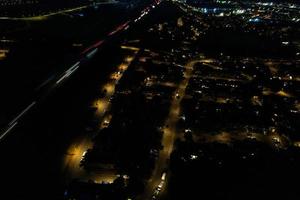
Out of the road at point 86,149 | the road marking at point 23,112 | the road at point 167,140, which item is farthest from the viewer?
the road marking at point 23,112

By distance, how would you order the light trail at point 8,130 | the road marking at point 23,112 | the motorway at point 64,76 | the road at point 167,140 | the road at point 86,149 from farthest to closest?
the road marking at point 23,112 < the motorway at point 64,76 < the light trail at point 8,130 < the road at point 86,149 < the road at point 167,140

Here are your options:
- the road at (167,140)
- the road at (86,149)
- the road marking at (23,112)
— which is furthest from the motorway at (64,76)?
the road at (167,140)

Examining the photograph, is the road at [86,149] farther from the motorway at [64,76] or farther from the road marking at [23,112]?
the road marking at [23,112]

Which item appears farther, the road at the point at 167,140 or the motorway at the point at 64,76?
the motorway at the point at 64,76

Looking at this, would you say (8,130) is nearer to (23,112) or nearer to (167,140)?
(23,112)

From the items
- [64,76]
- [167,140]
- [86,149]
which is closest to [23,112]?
[86,149]

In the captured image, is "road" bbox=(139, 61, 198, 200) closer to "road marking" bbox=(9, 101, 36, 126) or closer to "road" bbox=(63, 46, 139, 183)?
"road" bbox=(63, 46, 139, 183)

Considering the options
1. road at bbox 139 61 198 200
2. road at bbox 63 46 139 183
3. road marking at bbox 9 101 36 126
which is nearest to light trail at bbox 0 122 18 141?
road marking at bbox 9 101 36 126

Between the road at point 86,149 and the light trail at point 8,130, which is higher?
the light trail at point 8,130

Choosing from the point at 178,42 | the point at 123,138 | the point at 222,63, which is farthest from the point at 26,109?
the point at 178,42
